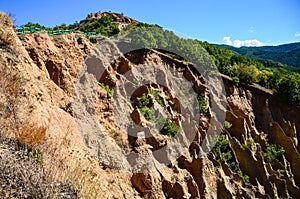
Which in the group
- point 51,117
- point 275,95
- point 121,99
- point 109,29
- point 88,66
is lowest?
point 51,117

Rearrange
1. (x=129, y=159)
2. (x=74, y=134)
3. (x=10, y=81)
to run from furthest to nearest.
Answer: (x=129, y=159) → (x=74, y=134) → (x=10, y=81)

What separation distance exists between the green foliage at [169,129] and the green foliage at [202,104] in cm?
490

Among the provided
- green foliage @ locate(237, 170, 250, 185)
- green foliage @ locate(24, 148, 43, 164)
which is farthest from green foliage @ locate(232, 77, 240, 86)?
green foliage @ locate(24, 148, 43, 164)

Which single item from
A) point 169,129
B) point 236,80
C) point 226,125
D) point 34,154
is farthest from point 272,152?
point 34,154

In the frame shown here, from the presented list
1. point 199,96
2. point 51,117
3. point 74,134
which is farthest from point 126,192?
point 199,96

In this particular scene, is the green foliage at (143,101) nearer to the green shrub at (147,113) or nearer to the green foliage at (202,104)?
the green shrub at (147,113)

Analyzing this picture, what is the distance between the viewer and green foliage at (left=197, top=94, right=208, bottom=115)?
73.1 ft

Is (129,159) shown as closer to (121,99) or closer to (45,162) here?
(121,99)

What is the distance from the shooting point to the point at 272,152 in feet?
79.1

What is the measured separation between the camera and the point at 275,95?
31.9 meters

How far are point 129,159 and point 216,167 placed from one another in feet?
20.3

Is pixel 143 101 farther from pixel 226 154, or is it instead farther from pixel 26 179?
pixel 26 179

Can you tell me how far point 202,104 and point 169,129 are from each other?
6625 mm

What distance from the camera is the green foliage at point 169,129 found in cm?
1717
